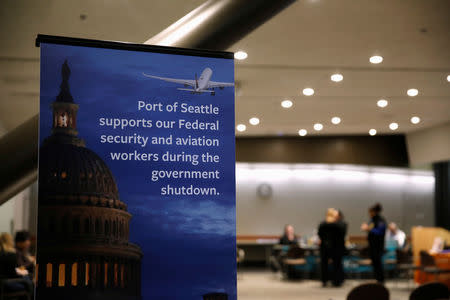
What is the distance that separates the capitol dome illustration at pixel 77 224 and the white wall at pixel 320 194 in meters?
14.0

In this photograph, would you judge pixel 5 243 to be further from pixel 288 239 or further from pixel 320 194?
pixel 320 194

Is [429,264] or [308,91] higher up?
[308,91]

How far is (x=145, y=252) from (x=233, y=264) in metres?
0.48

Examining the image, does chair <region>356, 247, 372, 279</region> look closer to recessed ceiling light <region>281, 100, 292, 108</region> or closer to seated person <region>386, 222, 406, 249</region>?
seated person <region>386, 222, 406, 249</region>

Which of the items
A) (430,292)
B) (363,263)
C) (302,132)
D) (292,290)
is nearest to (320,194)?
(302,132)

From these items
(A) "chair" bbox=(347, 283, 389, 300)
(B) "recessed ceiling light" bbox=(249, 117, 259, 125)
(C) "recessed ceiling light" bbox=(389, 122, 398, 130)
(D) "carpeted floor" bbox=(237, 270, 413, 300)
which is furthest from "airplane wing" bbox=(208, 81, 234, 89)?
(C) "recessed ceiling light" bbox=(389, 122, 398, 130)

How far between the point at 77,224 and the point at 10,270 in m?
5.13

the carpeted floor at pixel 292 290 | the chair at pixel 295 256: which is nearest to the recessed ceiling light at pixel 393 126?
the carpeted floor at pixel 292 290

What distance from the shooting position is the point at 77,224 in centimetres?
244

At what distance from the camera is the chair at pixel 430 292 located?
412 centimetres

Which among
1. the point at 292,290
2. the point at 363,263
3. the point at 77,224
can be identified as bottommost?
the point at 292,290

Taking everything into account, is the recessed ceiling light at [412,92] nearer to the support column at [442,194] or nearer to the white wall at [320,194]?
the support column at [442,194]

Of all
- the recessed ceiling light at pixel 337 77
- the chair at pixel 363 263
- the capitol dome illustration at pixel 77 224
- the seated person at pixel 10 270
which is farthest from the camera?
the chair at pixel 363 263

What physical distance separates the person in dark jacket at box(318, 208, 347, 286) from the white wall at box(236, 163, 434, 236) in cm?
535
